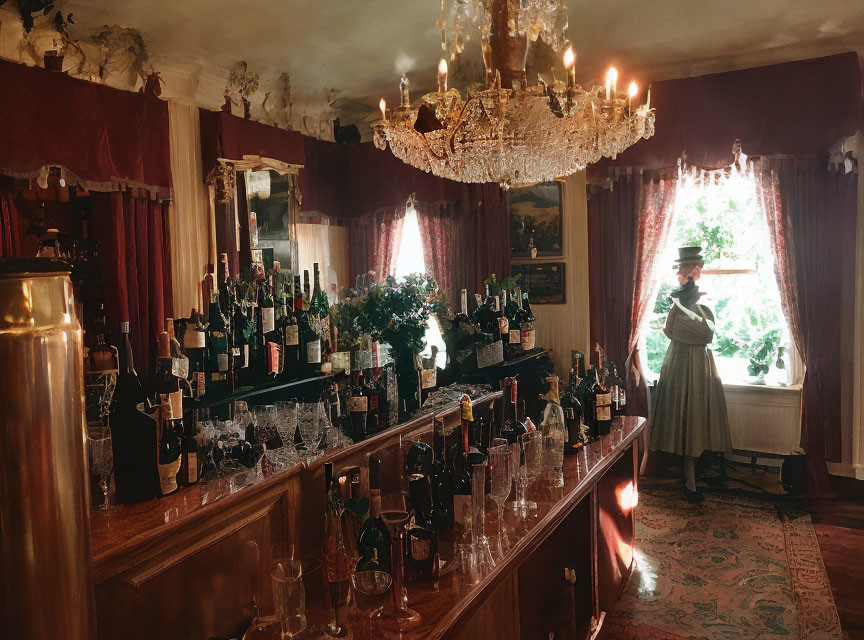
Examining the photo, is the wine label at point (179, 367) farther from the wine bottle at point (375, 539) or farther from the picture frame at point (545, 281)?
the picture frame at point (545, 281)

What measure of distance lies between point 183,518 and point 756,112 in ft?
14.9

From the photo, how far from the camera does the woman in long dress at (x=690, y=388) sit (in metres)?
4.73

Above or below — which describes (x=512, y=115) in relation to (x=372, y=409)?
above

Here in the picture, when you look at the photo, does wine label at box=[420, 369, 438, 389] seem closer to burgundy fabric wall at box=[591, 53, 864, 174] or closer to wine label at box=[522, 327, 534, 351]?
wine label at box=[522, 327, 534, 351]

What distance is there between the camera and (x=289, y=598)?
4.83 ft

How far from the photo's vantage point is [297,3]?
382cm

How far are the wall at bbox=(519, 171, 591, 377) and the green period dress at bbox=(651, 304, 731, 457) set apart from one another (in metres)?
0.76

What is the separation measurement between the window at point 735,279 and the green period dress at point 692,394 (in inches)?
18.6

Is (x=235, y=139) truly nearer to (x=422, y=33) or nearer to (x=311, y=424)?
(x=422, y=33)

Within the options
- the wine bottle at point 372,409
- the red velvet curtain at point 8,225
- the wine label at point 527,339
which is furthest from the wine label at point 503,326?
the red velvet curtain at point 8,225

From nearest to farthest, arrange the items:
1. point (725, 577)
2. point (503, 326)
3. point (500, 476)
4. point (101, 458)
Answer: point (101, 458), point (500, 476), point (725, 577), point (503, 326)

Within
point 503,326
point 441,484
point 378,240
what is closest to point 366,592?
point 441,484

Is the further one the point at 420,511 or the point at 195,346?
the point at 195,346

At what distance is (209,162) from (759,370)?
4421 mm
